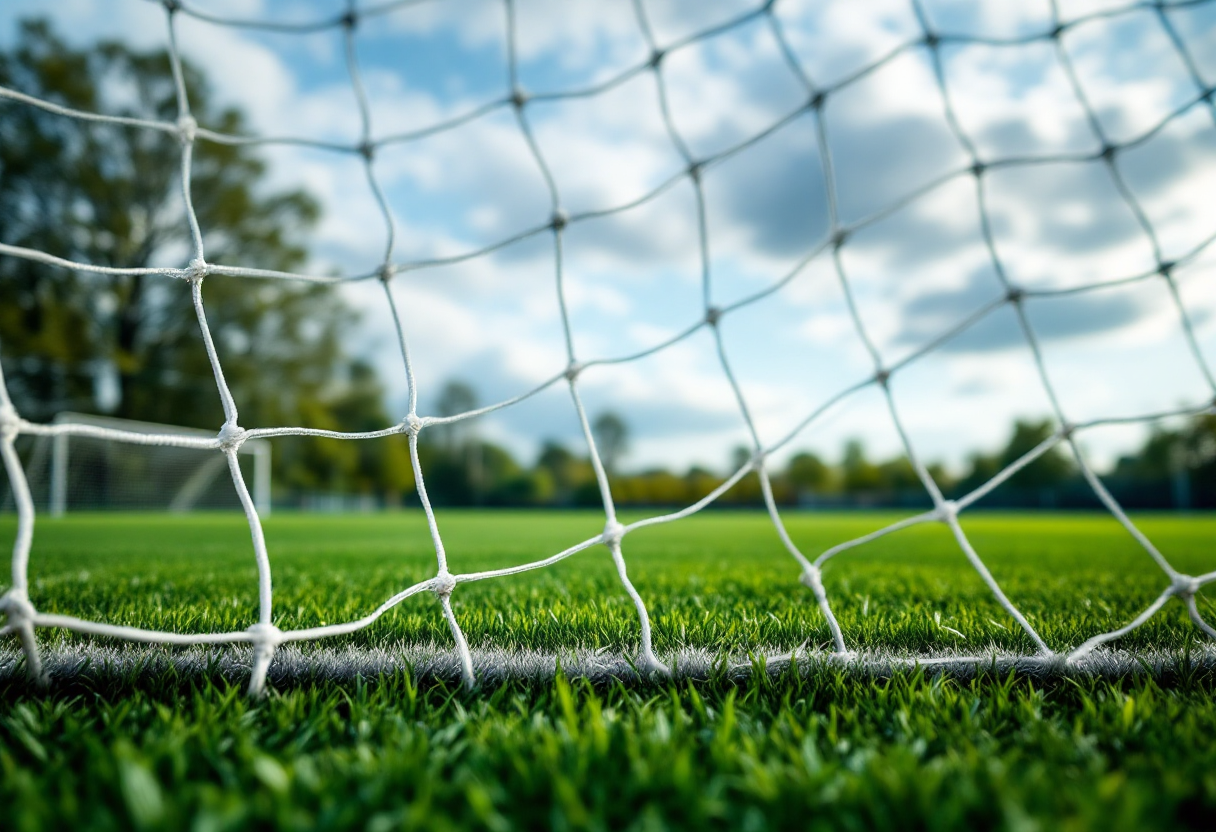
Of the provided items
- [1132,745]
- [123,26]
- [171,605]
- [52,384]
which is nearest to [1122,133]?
[1132,745]

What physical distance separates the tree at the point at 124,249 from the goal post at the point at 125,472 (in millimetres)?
1118

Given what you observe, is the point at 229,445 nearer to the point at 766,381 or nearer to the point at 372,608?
the point at 372,608

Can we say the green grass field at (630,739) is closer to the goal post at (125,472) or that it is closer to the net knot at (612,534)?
the net knot at (612,534)

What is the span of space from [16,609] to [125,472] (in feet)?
55.8

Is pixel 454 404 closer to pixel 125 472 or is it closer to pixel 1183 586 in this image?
pixel 125 472

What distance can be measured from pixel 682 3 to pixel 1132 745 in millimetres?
2248

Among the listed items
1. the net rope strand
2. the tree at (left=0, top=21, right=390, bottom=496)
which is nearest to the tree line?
the tree at (left=0, top=21, right=390, bottom=496)

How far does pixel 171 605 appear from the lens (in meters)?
1.80

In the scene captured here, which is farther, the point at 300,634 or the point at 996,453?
the point at 996,453

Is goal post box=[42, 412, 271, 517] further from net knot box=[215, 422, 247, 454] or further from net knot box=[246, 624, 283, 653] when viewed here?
net knot box=[246, 624, 283, 653]

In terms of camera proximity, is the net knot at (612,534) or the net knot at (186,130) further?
the net knot at (186,130)

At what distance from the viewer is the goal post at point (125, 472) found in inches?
525

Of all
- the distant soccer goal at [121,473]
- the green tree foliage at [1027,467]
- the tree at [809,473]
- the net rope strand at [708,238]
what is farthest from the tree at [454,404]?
the net rope strand at [708,238]

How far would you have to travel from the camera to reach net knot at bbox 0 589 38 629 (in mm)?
1025
